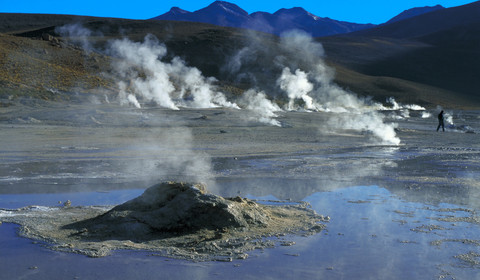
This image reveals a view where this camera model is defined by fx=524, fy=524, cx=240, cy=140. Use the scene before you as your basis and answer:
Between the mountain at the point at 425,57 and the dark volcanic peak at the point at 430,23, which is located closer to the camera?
the mountain at the point at 425,57

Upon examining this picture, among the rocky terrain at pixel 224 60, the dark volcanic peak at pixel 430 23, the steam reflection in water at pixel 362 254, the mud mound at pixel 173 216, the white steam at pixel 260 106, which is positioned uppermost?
the dark volcanic peak at pixel 430 23

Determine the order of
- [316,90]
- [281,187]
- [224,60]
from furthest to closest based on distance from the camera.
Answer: [224,60]
[316,90]
[281,187]

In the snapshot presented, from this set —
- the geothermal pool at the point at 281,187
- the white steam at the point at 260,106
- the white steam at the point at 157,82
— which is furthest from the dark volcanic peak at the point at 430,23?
the geothermal pool at the point at 281,187

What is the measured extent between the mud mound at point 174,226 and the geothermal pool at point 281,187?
22cm

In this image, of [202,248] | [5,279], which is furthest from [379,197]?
[5,279]

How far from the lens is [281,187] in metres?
9.98

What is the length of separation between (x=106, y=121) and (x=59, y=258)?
68.4 feet

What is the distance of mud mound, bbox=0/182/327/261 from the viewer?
5906mm

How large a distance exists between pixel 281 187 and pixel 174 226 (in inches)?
153

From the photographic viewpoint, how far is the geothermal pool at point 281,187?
5.39m

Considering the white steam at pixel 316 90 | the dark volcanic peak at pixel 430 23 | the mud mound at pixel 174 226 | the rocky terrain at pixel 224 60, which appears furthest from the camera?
the dark volcanic peak at pixel 430 23

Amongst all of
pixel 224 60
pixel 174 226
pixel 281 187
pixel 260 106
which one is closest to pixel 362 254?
pixel 174 226

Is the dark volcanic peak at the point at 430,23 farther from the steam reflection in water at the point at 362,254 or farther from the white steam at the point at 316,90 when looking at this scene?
the steam reflection in water at the point at 362,254

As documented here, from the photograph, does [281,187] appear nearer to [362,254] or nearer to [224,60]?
[362,254]
